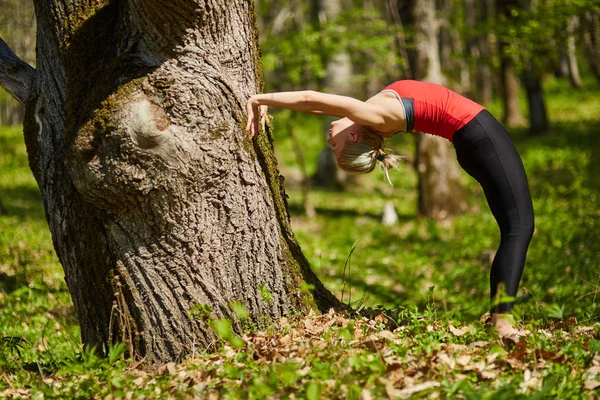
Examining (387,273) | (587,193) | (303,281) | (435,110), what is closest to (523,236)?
(435,110)

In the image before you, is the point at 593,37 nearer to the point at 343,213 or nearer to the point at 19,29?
the point at 343,213

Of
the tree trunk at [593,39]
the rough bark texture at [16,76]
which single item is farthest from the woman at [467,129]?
the tree trunk at [593,39]

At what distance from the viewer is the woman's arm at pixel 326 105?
395cm

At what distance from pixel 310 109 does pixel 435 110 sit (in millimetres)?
831

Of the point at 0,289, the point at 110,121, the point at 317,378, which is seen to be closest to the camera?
the point at 317,378

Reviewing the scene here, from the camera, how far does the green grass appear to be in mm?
3340

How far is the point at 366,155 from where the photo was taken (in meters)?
4.23

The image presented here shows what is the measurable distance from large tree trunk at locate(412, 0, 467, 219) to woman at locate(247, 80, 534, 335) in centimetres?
719

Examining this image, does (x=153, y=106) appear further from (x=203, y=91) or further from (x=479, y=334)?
(x=479, y=334)

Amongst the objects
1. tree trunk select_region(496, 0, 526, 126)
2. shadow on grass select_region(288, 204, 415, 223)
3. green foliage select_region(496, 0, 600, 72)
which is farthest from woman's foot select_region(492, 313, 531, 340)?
tree trunk select_region(496, 0, 526, 126)

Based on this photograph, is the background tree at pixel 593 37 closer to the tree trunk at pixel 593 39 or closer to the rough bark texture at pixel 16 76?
the tree trunk at pixel 593 39

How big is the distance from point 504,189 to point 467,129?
1.54 feet

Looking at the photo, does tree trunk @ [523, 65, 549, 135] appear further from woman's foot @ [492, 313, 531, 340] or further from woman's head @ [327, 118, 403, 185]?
woman's foot @ [492, 313, 531, 340]

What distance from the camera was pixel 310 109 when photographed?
13.2 feet
